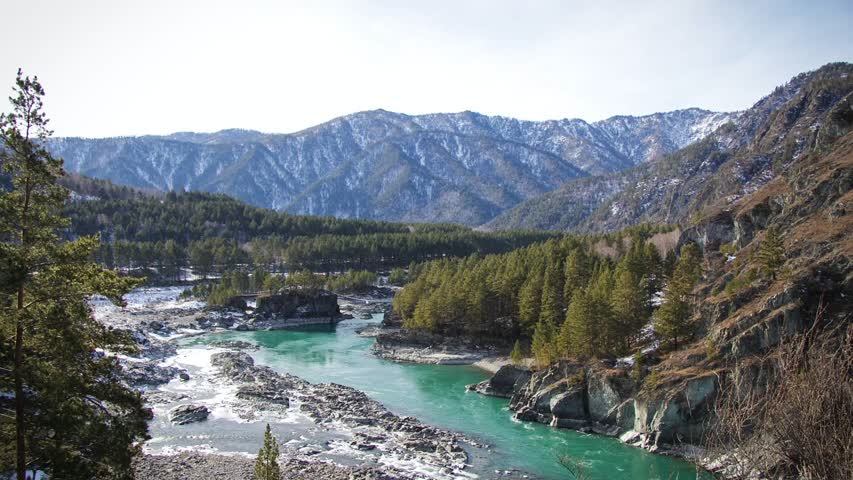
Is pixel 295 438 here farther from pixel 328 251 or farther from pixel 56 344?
pixel 328 251

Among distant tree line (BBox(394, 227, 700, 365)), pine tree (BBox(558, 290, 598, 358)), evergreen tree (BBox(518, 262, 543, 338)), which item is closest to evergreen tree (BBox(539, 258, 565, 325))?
distant tree line (BBox(394, 227, 700, 365))

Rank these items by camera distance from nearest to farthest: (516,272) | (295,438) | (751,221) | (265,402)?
(295,438) < (265,402) < (751,221) < (516,272)

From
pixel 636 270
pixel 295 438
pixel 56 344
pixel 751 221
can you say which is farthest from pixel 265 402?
pixel 751 221

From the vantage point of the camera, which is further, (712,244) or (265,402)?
(712,244)

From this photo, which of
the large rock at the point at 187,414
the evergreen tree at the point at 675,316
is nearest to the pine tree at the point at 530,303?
the evergreen tree at the point at 675,316

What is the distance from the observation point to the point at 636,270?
76.7 m

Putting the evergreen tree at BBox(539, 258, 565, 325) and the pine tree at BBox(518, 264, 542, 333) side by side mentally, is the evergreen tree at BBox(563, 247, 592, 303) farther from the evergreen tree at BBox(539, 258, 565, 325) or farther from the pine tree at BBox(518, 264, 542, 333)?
the pine tree at BBox(518, 264, 542, 333)

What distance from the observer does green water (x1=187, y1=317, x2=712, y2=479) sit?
147 ft

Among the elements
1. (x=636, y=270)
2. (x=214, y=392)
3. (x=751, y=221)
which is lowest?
(x=214, y=392)

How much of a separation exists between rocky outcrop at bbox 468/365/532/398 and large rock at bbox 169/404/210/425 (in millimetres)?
30895

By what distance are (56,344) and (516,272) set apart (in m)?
81.1

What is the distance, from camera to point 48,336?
56.5 ft

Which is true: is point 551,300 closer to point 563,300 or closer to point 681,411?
point 563,300

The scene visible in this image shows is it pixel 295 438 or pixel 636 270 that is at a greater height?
pixel 636 270
